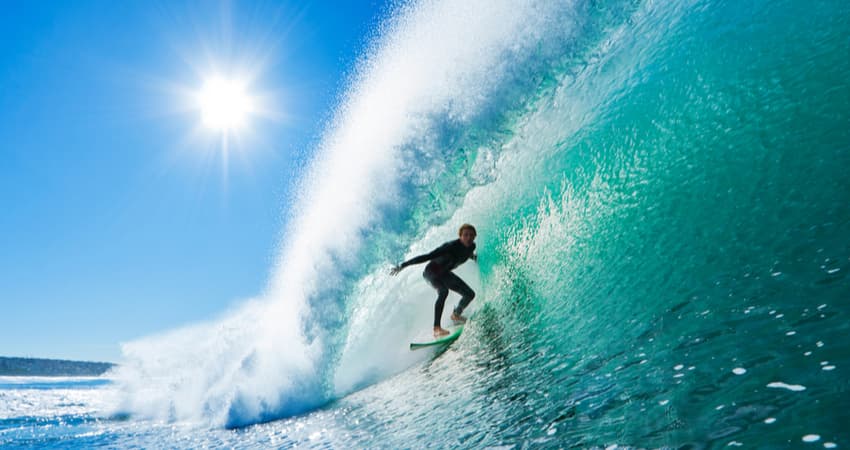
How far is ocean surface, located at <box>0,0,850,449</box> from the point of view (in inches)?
88.5

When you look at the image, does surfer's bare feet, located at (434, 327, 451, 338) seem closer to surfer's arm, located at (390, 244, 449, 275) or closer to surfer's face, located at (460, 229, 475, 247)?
surfer's arm, located at (390, 244, 449, 275)

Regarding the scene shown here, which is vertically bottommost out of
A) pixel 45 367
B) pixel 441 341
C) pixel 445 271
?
pixel 441 341

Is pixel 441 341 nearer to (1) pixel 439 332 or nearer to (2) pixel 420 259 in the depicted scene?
(1) pixel 439 332

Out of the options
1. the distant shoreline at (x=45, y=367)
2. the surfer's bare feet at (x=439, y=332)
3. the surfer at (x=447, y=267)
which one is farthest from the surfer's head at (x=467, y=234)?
the distant shoreline at (x=45, y=367)

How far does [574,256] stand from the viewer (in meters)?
5.20

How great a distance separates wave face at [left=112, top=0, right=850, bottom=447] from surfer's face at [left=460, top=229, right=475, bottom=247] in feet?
1.36

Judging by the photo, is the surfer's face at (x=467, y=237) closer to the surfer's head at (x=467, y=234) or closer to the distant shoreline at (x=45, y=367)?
the surfer's head at (x=467, y=234)

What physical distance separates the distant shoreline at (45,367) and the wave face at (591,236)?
2387 inches

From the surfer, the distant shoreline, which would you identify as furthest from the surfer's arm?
the distant shoreline

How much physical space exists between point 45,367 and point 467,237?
77979 millimetres

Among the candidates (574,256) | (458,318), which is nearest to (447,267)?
(458,318)

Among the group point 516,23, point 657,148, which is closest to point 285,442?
point 657,148

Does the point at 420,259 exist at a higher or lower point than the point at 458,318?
higher

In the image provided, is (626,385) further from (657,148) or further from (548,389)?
(657,148)
